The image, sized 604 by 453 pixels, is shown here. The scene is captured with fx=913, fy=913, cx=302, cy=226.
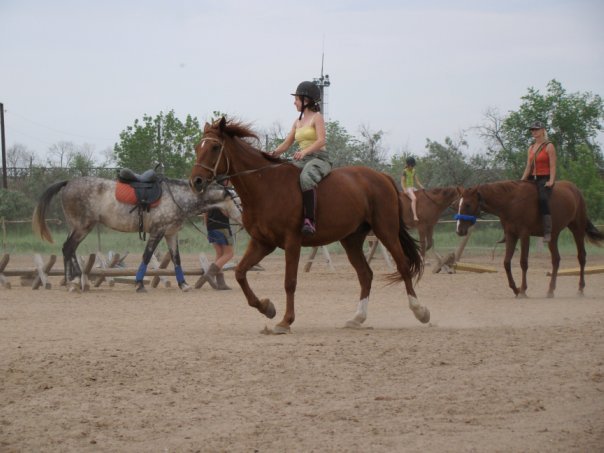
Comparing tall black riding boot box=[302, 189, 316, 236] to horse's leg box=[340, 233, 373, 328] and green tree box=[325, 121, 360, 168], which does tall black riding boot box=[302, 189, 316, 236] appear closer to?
horse's leg box=[340, 233, 373, 328]

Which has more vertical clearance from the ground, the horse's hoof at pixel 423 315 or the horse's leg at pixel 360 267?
the horse's leg at pixel 360 267

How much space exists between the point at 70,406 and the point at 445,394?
9.83 ft

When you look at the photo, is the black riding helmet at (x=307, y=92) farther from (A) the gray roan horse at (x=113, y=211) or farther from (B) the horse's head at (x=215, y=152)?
(A) the gray roan horse at (x=113, y=211)

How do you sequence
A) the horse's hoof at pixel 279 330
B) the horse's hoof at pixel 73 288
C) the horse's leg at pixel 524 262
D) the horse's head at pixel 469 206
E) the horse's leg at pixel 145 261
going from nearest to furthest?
the horse's hoof at pixel 279 330 → the horse's leg at pixel 524 262 → the horse's head at pixel 469 206 → the horse's leg at pixel 145 261 → the horse's hoof at pixel 73 288

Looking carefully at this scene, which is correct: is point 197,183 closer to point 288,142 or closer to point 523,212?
point 288,142

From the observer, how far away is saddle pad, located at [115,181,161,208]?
18.2 meters

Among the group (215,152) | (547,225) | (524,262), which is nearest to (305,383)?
(215,152)

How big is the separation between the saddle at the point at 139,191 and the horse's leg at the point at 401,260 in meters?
7.47

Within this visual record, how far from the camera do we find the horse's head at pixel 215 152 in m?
10.7

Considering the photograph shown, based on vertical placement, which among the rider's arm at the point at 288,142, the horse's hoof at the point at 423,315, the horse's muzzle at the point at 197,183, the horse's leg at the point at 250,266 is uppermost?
the rider's arm at the point at 288,142

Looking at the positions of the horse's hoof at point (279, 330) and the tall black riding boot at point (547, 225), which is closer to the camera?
the horse's hoof at point (279, 330)

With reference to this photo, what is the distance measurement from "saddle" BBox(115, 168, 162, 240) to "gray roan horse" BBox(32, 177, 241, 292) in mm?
105

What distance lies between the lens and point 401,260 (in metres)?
11.9

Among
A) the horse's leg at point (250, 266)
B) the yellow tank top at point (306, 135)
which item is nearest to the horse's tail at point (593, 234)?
the yellow tank top at point (306, 135)
